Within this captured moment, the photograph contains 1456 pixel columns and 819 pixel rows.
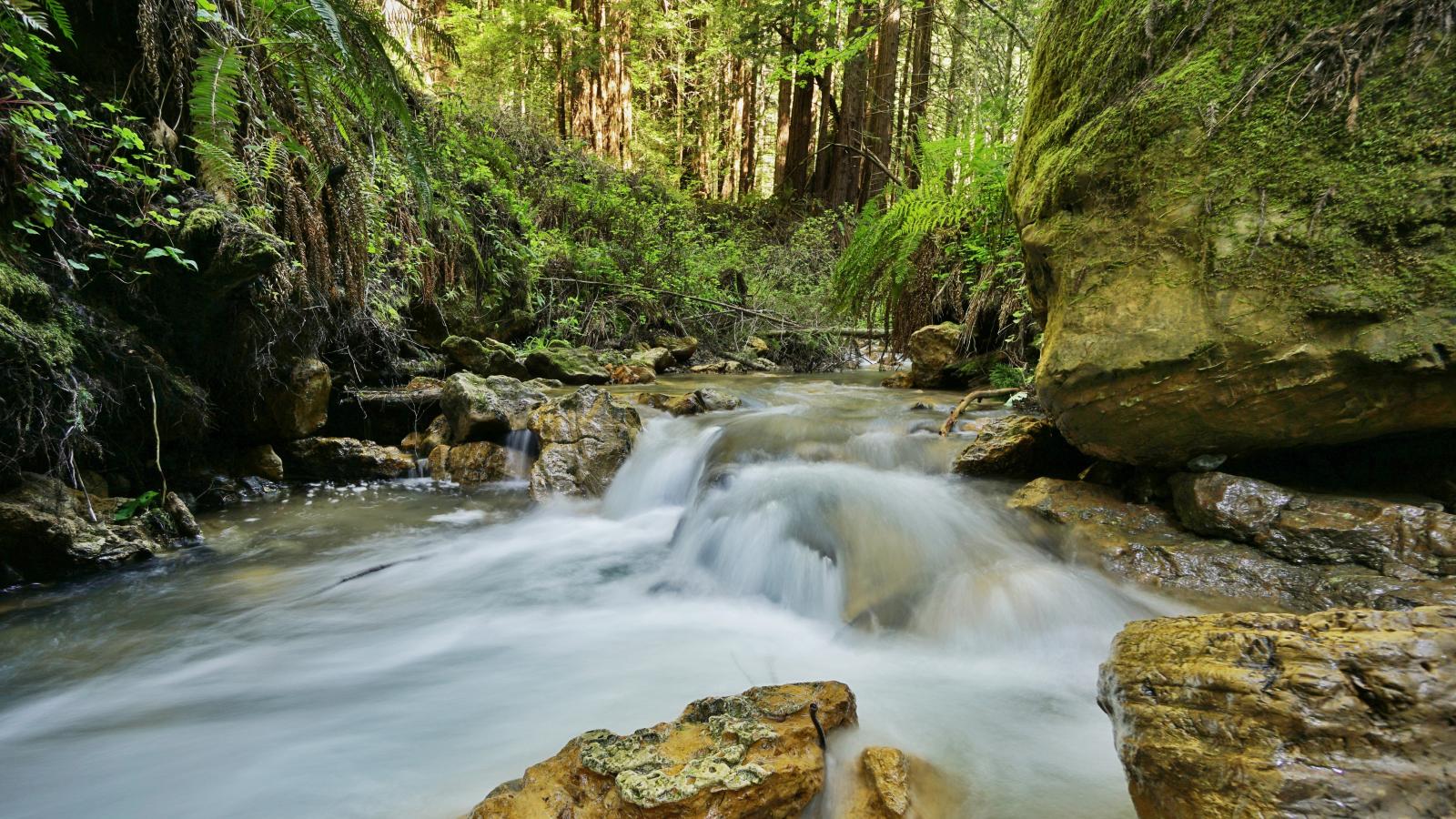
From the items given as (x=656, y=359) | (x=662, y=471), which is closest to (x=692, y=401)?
(x=662, y=471)

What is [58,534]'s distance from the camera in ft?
10.2

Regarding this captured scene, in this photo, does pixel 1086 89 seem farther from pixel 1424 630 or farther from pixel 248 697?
pixel 248 697

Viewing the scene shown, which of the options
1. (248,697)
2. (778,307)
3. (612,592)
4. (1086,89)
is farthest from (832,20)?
(248,697)

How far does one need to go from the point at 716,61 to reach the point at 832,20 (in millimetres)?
6867

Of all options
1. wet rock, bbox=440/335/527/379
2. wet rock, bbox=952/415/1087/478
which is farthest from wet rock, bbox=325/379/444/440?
wet rock, bbox=952/415/1087/478

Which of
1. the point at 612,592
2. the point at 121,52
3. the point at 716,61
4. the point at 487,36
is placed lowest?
the point at 612,592

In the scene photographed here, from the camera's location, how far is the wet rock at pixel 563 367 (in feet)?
27.0

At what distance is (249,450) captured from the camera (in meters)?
4.95

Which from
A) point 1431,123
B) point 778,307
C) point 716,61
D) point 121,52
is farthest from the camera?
point 716,61

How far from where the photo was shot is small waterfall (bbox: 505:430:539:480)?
18.8 feet

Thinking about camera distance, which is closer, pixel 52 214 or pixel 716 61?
pixel 52 214

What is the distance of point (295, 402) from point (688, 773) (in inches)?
190

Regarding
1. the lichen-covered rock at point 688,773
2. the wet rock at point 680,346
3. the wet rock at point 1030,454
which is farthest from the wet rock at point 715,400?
the lichen-covered rock at point 688,773

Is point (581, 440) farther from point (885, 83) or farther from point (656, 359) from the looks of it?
point (885, 83)
